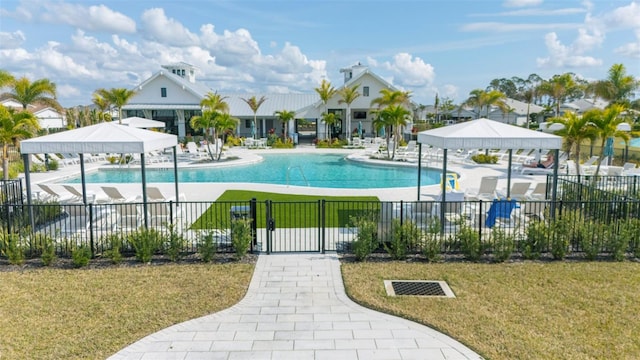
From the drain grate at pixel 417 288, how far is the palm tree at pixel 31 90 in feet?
62.3

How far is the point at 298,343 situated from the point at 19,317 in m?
3.93

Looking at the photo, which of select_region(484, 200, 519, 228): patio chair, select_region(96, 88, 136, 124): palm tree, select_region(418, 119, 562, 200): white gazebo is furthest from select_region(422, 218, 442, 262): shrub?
select_region(96, 88, 136, 124): palm tree

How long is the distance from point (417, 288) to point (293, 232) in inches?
155

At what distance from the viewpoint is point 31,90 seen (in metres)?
20.3

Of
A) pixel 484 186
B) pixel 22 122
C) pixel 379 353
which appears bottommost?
pixel 379 353

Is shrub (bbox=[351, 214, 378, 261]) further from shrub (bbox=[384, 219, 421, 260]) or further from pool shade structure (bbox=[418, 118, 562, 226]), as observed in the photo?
pool shade structure (bbox=[418, 118, 562, 226])

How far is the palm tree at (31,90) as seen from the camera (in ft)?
65.6

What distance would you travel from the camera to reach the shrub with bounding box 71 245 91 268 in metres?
8.38

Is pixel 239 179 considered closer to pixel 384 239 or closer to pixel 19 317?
pixel 384 239

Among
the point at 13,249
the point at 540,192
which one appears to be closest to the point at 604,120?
the point at 540,192

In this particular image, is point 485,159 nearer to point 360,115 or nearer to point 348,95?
point 348,95

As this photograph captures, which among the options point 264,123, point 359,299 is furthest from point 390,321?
point 264,123

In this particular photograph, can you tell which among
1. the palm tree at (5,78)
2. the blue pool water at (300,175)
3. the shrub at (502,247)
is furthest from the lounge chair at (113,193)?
the shrub at (502,247)

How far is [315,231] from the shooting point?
10.5 metres
